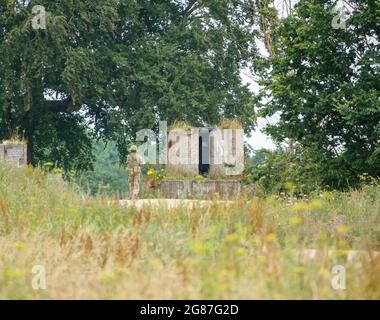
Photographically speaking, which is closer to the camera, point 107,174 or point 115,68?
point 115,68

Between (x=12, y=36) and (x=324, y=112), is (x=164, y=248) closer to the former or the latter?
(x=324, y=112)

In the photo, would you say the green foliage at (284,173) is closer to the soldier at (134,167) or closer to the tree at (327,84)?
the tree at (327,84)

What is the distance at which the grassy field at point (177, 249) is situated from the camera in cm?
669

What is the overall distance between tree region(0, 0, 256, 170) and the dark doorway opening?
440 cm

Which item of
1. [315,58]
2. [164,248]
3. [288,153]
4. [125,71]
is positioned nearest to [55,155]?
[125,71]

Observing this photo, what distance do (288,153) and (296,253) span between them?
1543cm

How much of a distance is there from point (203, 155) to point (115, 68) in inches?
303

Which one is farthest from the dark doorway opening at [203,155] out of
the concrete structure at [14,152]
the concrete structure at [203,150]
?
the concrete structure at [14,152]

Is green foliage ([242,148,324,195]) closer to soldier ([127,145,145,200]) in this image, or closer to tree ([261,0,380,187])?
tree ([261,0,380,187])

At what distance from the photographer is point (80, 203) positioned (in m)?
11.4

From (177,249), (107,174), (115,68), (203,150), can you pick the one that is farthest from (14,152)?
(107,174)

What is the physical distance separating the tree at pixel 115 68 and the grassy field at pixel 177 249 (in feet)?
62.8

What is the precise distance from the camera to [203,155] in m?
28.6

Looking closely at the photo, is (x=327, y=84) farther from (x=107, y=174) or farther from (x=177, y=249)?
(x=107, y=174)
